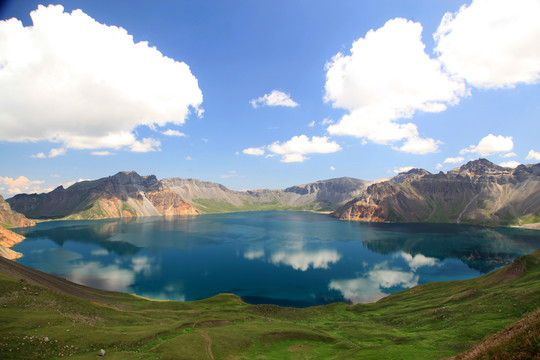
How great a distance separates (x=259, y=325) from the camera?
196 feet

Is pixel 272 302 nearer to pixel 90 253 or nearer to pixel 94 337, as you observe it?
pixel 94 337

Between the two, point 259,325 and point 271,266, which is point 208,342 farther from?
point 271,266

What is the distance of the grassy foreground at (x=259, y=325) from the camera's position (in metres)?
38.1

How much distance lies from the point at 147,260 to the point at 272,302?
9456cm

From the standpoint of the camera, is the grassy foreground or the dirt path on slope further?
the dirt path on slope

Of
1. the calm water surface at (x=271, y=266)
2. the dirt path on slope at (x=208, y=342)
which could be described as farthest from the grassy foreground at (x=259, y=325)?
the calm water surface at (x=271, y=266)

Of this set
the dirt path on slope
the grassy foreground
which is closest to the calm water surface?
the grassy foreground

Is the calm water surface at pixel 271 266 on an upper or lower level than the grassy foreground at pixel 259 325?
lower

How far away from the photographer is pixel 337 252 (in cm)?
17262

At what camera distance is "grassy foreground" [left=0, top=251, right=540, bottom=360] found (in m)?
38.1

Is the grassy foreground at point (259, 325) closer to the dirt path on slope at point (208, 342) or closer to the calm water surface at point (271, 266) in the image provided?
the dirt path on slope at point (208, 342)

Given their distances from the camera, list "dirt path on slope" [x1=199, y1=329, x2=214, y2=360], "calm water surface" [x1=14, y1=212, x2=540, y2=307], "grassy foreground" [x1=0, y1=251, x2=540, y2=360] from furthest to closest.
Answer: "calm water surface" [x1=14, y1=212, x2=540, y2=307] < "dirt path on slope" [x1=199, y1=329, x2=214, y2=360] < "grassy foreground" [x1=0, y1=251, x2=540, y2=360]

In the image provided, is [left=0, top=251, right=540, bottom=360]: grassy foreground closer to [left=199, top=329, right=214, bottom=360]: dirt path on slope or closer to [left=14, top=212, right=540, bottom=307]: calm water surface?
[left=199, top=329, right=214, bottom=360]: dirt path on slope

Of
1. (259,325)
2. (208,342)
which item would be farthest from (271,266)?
(208,342)
